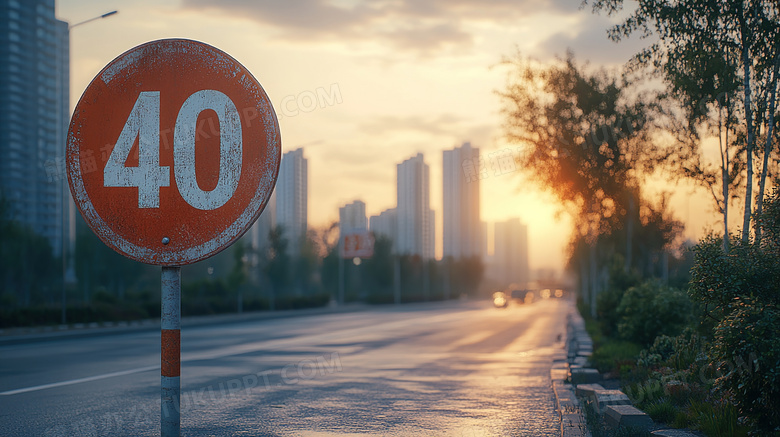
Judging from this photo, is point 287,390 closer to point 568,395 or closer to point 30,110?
point 568,395

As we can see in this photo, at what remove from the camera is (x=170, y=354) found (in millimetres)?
2689

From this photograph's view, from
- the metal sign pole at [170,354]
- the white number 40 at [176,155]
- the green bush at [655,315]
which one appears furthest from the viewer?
the green bush at [655,315]

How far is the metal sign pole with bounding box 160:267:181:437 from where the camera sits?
265 cm

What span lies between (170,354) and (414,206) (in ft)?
278

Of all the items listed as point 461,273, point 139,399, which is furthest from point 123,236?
point 461,273

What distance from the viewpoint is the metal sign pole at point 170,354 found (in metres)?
2.65

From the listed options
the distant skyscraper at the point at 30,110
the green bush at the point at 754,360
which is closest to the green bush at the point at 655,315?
the green bush at the point at 754,360

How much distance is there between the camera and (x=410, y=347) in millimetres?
18469

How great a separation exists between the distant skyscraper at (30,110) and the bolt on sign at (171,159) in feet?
397

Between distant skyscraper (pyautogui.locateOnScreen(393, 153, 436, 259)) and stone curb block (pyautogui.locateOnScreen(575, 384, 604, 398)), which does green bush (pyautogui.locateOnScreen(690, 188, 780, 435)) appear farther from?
distant skyscraper (pyautogui.locateOnScreen(393, 153, 436, 259))

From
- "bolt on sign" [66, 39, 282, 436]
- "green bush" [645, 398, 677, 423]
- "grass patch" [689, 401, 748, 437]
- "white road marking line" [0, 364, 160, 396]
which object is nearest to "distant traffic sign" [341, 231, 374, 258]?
"white road marking line" [0, 364, 160, 396]

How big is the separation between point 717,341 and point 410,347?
1353 cm

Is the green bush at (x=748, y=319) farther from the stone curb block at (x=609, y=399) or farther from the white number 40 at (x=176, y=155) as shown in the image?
the white number 40 at (x=176, y=155)

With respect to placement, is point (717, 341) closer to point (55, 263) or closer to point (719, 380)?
point (719, 380)
